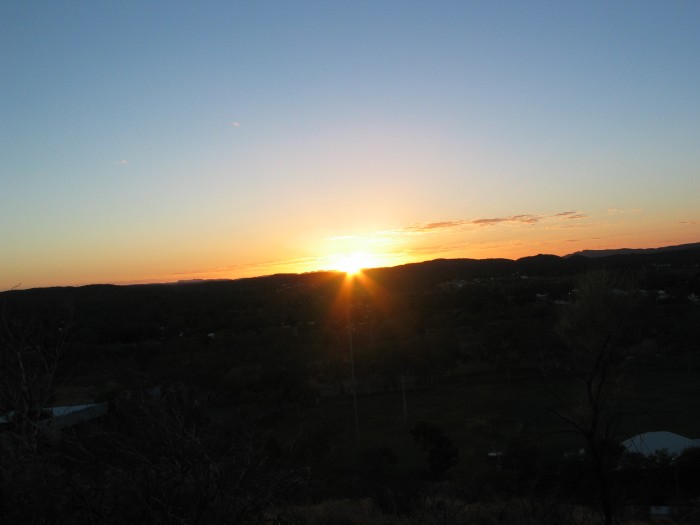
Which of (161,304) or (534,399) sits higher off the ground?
(161,304)

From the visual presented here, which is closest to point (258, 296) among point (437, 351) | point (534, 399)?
point (437, 351)

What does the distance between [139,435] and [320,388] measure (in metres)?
21.7

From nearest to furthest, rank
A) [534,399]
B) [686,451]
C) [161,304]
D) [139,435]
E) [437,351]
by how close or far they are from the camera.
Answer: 1. [139,435]
2. [686,451]
3. [534,399]
4. [437,351]
5. [161,304]

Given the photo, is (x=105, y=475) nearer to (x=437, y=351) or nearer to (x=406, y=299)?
(x=437, y=351)

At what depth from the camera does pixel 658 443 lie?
1438cm

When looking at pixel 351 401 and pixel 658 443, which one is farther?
pixel 351 401

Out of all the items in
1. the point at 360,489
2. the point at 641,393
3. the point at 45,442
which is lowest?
the point at 641,393

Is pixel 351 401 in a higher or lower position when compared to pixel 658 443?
lower

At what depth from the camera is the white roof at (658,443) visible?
45.3ft

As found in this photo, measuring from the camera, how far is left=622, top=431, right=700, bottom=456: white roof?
45.3ft

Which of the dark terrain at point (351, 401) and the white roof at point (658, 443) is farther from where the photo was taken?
the white roof at point (658, 443)

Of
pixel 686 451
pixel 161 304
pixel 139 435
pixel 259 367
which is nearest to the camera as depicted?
pixel 139 435

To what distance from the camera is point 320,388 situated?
25.8 metres

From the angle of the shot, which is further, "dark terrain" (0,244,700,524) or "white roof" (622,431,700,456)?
"white roof" (622,431,700,456)
